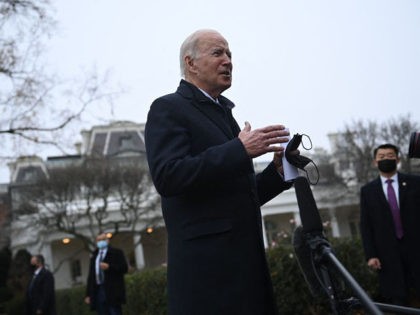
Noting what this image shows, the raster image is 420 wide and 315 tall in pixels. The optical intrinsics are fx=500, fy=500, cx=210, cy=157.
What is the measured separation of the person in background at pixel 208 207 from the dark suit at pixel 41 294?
893 centimetres

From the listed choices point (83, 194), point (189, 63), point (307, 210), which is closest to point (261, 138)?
point (307, 210)

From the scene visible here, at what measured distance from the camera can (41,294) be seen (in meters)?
10.6

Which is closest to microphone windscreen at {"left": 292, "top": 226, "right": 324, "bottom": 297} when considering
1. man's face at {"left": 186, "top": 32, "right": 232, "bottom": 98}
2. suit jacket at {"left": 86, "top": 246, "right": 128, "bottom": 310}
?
man's face at {"left": 186, "top": 32, "right": 232, "bottom": 98}

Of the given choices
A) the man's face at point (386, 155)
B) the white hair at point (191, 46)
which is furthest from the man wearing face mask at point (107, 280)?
the white hair at point (191, 46)

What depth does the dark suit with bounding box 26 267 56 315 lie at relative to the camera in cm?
1039

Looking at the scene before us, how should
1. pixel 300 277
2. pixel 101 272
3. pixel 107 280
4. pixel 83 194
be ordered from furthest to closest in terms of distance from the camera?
pixel 83 194
pixel 101 272
pixel 107 280
pixel 300 277

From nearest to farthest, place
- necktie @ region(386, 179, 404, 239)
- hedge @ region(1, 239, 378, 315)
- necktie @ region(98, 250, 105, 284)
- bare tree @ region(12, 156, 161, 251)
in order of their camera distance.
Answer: necktie @ region(386, 179, 404, 239), hedge @ region(1, 239, 378, 315), necktie @ region(98, 250, 105, 284), bare tree @ region(12, 156, 161, 251)

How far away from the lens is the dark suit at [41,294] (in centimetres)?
1039

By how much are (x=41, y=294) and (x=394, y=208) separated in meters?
8.13

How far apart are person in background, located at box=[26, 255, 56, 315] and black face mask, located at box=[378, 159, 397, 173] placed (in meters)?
7.84

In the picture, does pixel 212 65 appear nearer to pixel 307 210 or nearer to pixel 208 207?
pixel 208 207

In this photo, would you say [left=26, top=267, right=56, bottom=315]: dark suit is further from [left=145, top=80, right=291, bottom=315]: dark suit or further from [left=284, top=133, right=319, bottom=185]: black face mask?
[left=284, top=133, right=319, bottom=185]: black face mask


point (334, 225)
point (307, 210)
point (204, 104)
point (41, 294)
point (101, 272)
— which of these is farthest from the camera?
point (334, 225)

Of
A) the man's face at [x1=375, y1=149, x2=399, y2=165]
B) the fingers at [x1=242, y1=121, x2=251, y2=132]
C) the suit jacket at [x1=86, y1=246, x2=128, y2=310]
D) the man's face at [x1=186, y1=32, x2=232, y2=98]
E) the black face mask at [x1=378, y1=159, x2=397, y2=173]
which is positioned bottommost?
the suit jacket at [x1=86, y1=246, x2=128, y2=310]
